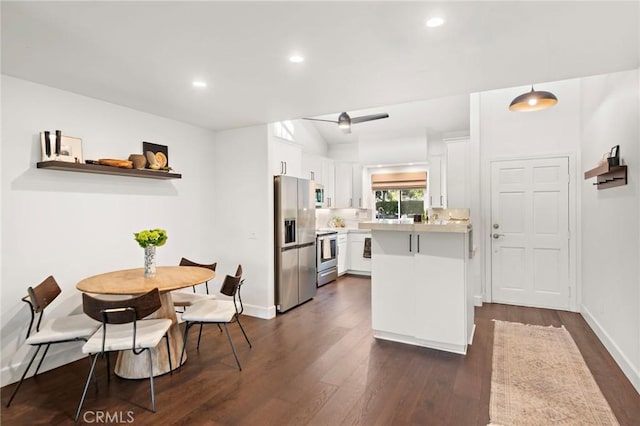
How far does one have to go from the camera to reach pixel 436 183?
21.8 feet

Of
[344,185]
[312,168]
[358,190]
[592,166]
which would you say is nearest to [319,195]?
[312,168]

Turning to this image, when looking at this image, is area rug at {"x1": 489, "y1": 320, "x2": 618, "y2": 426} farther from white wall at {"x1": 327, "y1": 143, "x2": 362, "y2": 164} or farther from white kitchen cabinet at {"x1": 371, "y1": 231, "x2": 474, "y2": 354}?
white wall at {"x1": 327, "y1": 143, "x2": 362, "y2": 164}

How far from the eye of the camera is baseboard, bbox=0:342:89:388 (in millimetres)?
2740

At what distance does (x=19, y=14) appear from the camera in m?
1.91

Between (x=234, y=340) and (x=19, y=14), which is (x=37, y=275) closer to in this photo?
(x=234, y=340)

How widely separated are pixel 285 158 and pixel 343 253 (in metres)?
2.67

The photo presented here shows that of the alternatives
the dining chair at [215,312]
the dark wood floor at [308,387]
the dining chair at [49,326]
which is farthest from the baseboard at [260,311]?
the dining chair at [49,326]

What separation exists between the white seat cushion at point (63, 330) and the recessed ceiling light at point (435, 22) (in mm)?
3224

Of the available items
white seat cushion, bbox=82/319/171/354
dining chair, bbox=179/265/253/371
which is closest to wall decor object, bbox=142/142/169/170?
dining chair, bbox=179/265/253/371

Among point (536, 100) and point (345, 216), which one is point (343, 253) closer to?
point (345, 216)

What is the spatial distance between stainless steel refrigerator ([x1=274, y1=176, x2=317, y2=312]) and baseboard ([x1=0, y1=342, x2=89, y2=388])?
7.29ft

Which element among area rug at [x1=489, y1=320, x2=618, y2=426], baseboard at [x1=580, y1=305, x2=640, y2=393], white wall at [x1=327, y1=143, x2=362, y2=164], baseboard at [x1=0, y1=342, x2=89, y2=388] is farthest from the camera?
white wall at [x1=327, y1=143, x2=362, y2=164]

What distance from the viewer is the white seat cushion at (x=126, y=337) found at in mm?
2328

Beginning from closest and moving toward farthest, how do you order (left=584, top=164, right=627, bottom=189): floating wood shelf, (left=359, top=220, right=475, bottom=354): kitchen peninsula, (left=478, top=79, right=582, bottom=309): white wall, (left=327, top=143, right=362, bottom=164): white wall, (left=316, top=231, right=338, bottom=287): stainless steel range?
(left=584, top=164, right=627, bottom=189): floating wood shelf
(left=359, top=220, right=475, bottom=354): kitchen peninsula
(left=478, top=79, right=582, bottom=309): white wall
(left=316, top=231, right=338, bottom=287): stainless steel range
(left=327, top=143, right=362, bottom=164): white wall
